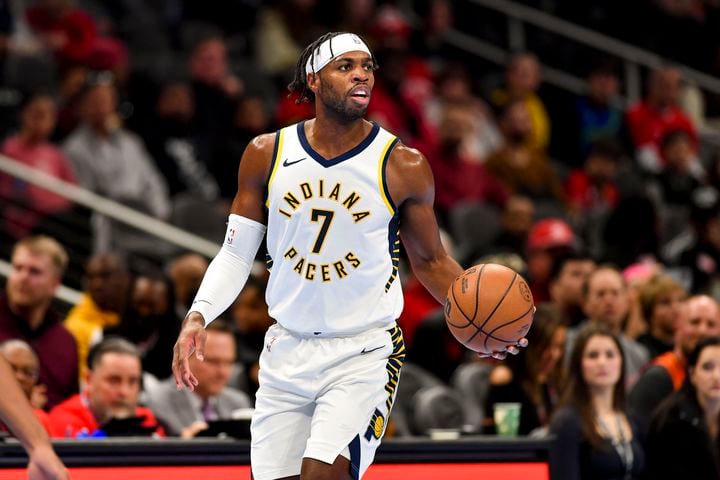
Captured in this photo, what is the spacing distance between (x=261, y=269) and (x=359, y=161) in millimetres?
5202

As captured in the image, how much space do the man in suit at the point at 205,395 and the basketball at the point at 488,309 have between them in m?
2.78

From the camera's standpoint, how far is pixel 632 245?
38.2 feet

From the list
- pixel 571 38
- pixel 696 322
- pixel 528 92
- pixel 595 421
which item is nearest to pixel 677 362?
pixel 696 322

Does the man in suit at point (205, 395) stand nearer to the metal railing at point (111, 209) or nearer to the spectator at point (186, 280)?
the spectator at point (186, 280)

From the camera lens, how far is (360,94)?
502 centimetres

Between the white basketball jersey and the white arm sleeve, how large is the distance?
0.13 m

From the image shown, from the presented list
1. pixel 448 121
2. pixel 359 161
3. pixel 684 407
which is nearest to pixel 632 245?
pixel 448 121

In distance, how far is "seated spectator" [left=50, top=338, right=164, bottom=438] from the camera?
6.92 m

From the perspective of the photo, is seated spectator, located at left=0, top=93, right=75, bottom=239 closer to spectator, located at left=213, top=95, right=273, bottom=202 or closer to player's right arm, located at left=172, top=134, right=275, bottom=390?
spectator, located at left=213, top=95, right=273, bottom=202

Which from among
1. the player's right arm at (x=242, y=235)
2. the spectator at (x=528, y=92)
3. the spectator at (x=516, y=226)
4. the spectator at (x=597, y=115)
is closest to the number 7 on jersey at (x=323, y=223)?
the player's right arm at (x=242, y=235)

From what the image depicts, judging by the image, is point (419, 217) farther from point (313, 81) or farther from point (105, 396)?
point (105, 396)

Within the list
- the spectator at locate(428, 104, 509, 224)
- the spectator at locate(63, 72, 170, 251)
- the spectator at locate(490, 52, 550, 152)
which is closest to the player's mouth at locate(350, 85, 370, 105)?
the spectator at locate(63, 72, 170, 251)

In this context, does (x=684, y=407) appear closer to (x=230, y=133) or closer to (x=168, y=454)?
(x=168, y=454)

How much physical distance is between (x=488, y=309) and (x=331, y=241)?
631mm
